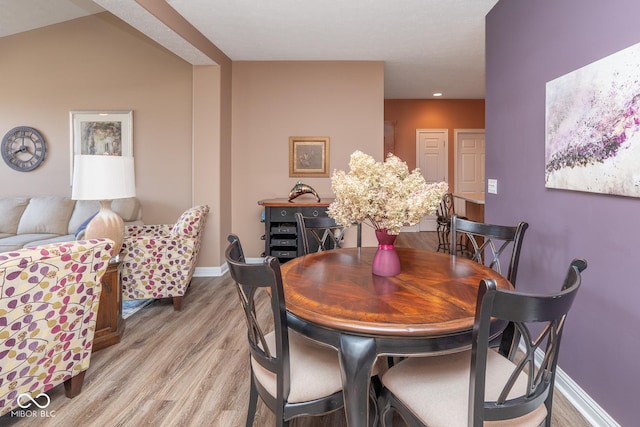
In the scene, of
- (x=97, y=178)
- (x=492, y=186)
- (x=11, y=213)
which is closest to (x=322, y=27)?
(x=492, y=186)

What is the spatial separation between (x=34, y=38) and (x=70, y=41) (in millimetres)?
491

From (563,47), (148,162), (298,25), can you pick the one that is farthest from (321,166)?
(563,47)

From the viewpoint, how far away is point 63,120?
4648mm

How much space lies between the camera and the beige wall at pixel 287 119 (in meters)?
4.49

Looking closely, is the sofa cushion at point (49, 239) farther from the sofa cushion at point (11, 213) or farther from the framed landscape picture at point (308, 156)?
the framed landscape picture at point (308, 156)

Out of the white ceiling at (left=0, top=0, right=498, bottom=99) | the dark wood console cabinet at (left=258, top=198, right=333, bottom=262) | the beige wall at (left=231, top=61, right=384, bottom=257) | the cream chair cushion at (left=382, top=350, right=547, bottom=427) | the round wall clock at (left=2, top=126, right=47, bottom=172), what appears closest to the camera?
the cream chair cushion at (left=382, top=350, right=547, bottom=427)

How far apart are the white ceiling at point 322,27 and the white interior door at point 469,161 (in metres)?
2.16

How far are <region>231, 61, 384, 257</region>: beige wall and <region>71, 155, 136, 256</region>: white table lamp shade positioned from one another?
2.11 m

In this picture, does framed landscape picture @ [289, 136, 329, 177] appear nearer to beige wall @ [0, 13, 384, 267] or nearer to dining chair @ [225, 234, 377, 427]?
beige wall @ [0, 13, 384, 267]

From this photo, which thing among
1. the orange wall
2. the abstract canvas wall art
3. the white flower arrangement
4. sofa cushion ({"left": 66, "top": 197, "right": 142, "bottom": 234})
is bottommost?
sofa cushion ({"left": 66, "top": 197, "right": 142, "bottom": 234})

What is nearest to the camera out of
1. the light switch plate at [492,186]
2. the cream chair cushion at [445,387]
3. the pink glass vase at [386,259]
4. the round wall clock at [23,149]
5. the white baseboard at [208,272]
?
the cream chair cushion at [445,387]

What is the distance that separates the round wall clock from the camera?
4.65 m

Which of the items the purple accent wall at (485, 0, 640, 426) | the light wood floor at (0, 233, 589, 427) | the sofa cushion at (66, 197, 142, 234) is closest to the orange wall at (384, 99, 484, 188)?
the purple accent wall at (485, 0, 640, 426)


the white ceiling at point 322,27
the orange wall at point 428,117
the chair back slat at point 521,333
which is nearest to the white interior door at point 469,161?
the orange wall at point 428,117
